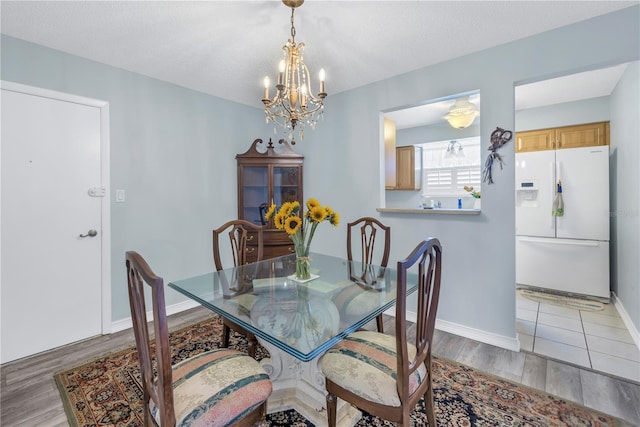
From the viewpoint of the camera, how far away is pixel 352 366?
4.15ft

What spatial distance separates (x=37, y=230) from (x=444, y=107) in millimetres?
4289

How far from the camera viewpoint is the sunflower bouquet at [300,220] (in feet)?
5.40

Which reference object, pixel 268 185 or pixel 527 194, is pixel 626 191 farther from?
pixel 268 185

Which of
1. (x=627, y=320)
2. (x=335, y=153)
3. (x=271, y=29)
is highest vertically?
(x=271, y=29)

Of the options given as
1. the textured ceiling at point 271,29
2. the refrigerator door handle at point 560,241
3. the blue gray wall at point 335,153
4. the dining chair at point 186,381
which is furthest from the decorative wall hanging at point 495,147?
the dining chair at point 186,381

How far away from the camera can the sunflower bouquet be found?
164 cm

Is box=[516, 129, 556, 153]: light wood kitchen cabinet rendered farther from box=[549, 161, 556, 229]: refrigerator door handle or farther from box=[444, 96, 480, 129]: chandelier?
box=[444, 96, 480, 129]: chandelier

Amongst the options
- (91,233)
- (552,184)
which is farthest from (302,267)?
(552,184)

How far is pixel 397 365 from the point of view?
111cm

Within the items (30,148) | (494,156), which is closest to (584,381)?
(494,156)

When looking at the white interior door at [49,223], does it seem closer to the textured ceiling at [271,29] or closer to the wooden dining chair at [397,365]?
the textured ceiling at [271,29]

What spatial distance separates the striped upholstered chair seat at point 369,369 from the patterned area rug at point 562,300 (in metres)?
2.89

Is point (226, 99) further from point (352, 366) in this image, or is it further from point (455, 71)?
point (352, 366)

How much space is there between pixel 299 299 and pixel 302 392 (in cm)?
57
